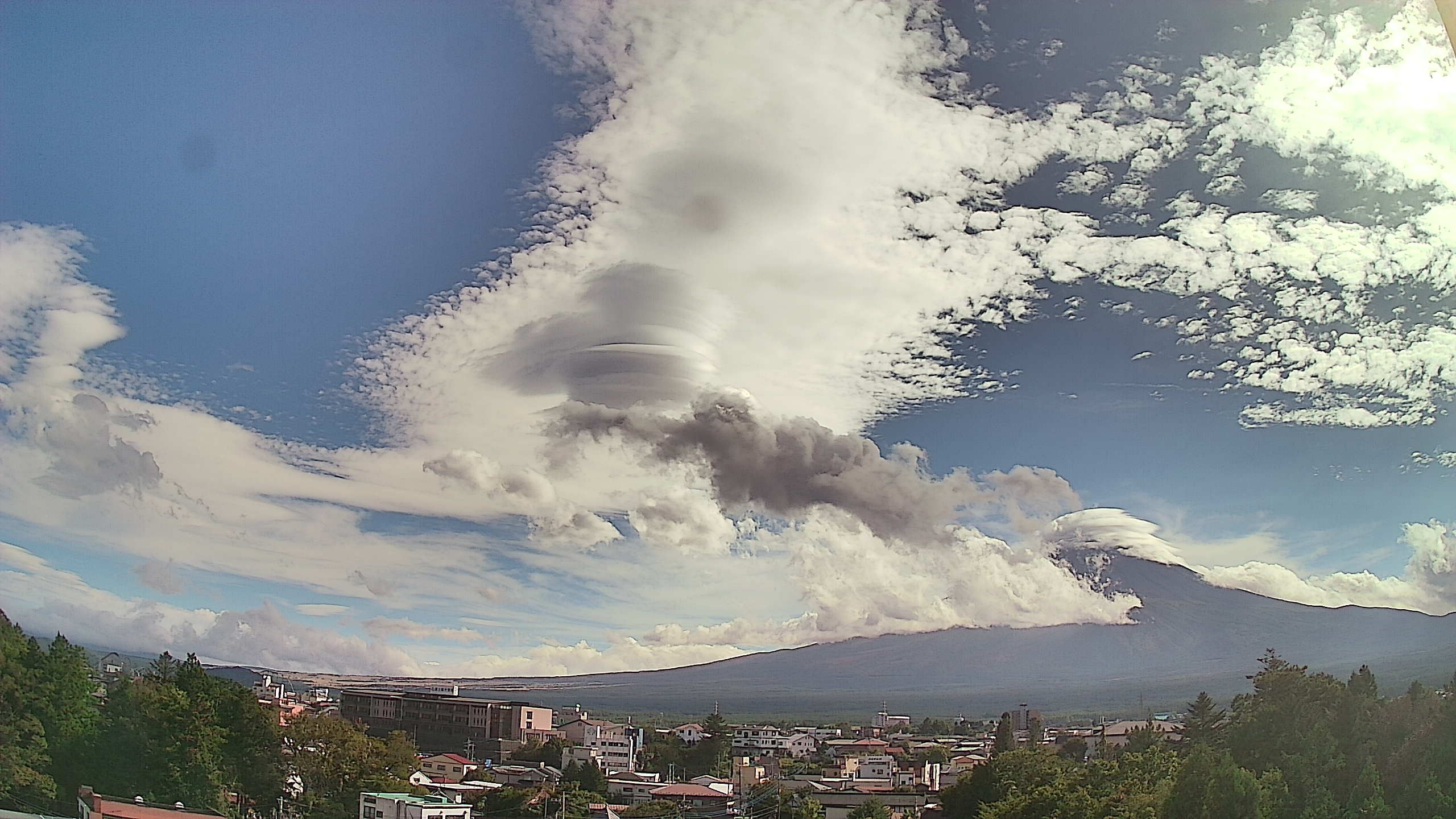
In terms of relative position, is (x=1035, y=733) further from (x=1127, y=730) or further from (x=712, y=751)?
(x=712, y=751)

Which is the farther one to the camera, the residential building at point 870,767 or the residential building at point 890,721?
the residential building at point 890,721

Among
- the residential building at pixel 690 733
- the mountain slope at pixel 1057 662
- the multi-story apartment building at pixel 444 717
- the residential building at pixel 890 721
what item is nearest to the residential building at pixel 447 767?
the multi-story apartment building at pixel 444 717

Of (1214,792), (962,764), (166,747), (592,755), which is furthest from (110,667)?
(1214,792)

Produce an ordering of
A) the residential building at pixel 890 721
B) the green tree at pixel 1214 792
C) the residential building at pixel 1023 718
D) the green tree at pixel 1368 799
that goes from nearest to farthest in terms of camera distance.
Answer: the green tree at pixel 1368 799, the green tree at pixel 1214 792, the residential building at pixel 1023 718, the residential building at pixel 890 721

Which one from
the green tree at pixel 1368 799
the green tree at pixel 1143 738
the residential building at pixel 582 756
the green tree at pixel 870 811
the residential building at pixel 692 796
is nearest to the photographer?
the green tree at pixel 1368 799

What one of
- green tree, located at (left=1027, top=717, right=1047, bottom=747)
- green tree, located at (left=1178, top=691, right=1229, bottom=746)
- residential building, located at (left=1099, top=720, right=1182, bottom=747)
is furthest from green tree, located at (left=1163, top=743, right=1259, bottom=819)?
green tree, located at (left=1027, top=717, right=1047, bottom=747)

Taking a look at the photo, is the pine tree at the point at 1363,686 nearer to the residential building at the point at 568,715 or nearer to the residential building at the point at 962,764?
the residential building at the point at 962,764

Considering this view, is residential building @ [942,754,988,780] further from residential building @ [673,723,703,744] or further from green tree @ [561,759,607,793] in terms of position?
green tree @ [561,759,607,793]
